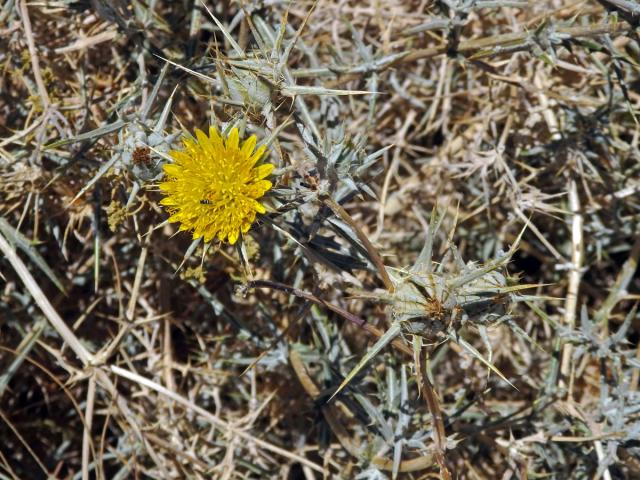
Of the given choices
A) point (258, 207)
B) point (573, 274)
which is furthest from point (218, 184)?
point (573, 274)

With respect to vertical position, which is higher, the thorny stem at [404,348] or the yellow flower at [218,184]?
the yellow flower at [218,184]

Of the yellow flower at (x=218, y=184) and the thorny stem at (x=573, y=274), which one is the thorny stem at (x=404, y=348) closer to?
the yellow flower at (x=218, y=184)

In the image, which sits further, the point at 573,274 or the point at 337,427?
the point at 573,274

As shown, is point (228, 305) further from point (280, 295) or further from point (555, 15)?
point (555, 15)

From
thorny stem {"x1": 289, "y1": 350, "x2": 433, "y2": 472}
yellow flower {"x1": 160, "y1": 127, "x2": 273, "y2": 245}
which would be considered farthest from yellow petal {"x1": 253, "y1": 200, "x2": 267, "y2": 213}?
thorny stem {"x1": 289, "y1": 350, "x2": 433, "y2": 472}

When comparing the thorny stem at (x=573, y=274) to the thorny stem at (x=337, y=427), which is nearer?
the thorny stem at (x=337, y=427)

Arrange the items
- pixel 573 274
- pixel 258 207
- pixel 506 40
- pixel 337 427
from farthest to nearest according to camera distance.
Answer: pixel 573 274, pixel 337 427, pixel 506 40, pixel 258 207

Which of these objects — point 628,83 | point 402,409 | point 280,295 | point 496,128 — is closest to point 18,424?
point 280,295

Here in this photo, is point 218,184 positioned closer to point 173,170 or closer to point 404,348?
point 173,170

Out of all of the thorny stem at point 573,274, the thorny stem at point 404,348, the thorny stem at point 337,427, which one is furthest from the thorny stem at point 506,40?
the thorny stem at point 337,427

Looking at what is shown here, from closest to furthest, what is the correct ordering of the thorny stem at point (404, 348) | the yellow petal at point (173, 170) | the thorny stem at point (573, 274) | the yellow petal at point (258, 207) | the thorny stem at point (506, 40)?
1. the yellow petal at point (258, 207)
2. the yellow petal at point (173, 170)
3. the thorny stem at point (404, 348)
4. the thorny stem at point (506, 40)
5. the thorny stem at point (573, 274)
